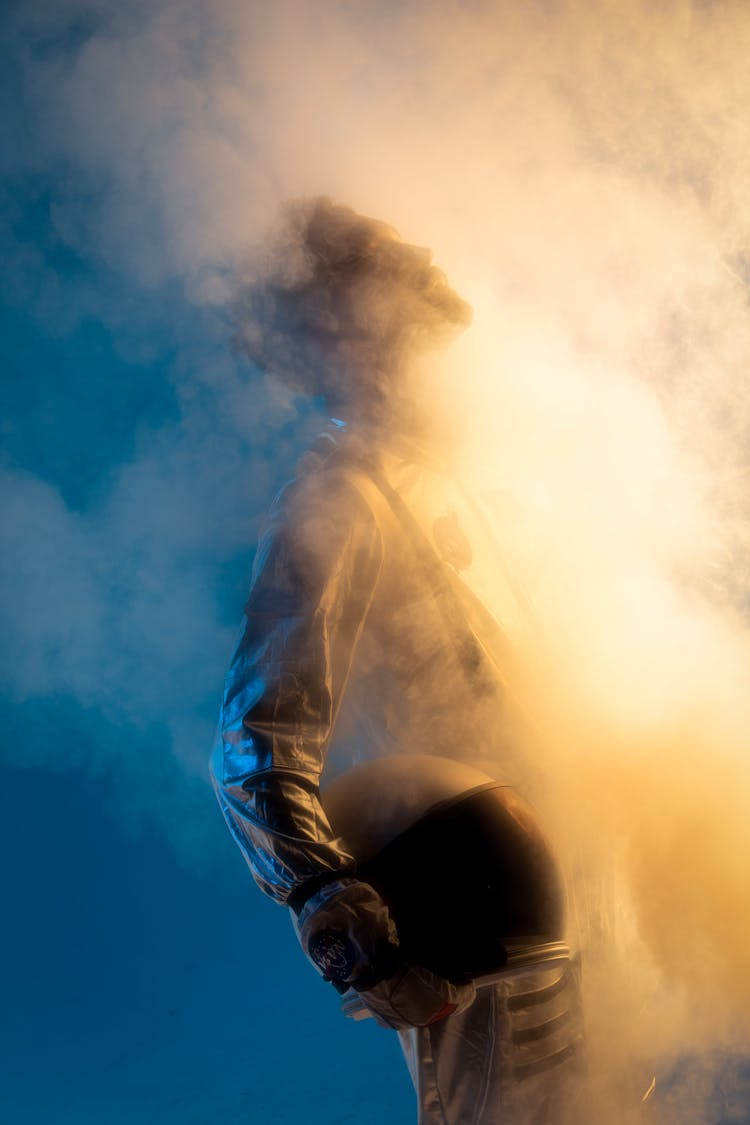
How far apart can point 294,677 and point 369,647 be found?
0.81ft

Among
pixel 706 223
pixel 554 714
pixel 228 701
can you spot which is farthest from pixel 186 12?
pixel 554 714

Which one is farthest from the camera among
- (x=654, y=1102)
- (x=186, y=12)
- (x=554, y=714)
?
(x=186, y=12)

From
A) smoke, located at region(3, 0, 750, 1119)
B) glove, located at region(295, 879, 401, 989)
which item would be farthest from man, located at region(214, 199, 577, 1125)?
smoke, located at region(3, 0, 750, 1119)

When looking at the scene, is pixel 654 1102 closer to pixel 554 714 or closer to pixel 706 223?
pixel 554 714

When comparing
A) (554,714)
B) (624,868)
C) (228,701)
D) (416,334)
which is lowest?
(624,868)

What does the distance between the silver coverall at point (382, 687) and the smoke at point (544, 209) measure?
296mm

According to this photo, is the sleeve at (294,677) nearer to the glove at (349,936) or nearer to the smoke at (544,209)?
the glove at (349,936)

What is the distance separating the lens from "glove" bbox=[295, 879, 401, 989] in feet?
3.32

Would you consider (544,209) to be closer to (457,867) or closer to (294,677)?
(294,677)

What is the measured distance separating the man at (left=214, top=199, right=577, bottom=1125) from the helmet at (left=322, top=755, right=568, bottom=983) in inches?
1.6

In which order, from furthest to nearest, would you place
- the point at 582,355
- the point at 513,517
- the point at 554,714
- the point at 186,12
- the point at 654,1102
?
the point at 582,355
the point at 186,12
the point at 513,517
the point at 554,714
the point at 654,1102

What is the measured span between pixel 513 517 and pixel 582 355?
2.19 feet

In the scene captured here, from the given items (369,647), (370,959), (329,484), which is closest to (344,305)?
(329,484)

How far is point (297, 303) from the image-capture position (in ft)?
5.35
